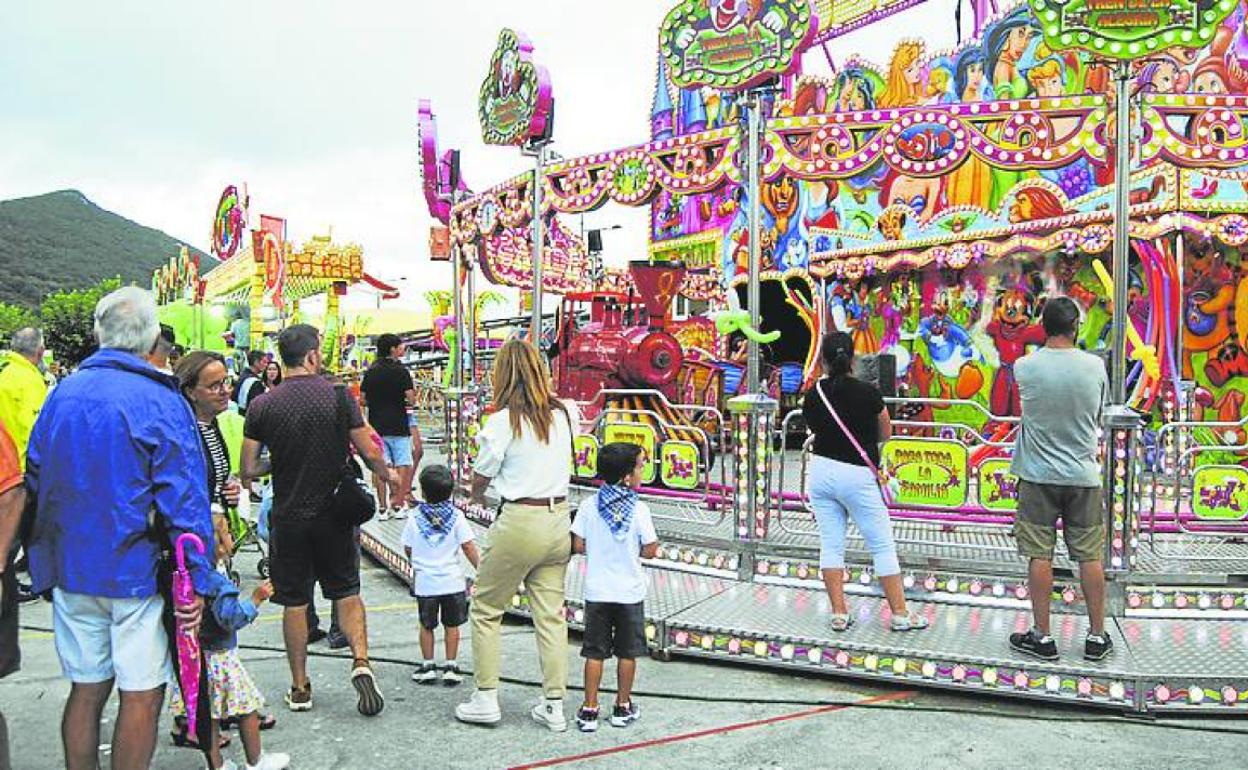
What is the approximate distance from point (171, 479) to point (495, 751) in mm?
1773

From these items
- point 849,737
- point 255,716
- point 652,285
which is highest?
point 652,285

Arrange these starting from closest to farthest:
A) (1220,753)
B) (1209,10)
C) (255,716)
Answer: (255,716), (1220,753), (1209,10)

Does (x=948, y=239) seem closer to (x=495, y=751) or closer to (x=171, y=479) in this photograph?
(x=495, y=751)

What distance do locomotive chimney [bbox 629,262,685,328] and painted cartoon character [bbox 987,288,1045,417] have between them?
4.45 metres

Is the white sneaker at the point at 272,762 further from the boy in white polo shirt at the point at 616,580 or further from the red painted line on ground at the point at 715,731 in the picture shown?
the boy in white polo shirt at the point at 616,580

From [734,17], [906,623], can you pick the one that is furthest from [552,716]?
[734,17]

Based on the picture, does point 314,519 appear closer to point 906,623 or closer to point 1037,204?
point 906,623

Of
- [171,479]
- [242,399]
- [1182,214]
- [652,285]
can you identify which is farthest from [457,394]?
[1182,214]

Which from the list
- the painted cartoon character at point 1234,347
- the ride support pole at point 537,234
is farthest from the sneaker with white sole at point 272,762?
the painted cartoon character at point 1234,347

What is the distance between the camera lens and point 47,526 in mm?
3232

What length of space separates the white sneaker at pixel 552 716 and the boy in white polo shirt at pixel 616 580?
0.08 meters

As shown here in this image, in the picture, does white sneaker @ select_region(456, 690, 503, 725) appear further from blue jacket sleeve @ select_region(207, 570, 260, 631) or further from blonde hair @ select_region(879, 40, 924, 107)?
blonde hair @ select_region(879, 40, 924, 107)

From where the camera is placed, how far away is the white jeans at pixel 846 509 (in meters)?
5.16

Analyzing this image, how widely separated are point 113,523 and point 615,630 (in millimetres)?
2091
